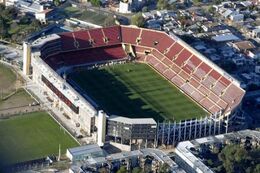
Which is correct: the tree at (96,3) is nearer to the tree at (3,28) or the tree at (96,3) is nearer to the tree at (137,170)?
the tree at (3,28)

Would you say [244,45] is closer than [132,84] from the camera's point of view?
No

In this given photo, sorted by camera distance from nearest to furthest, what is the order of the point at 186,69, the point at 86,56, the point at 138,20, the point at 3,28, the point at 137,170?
1. the point at 137,170
2. the point at 186,69
3. the point at 86,56
4. the point at 3,28
5. the point at 138,20

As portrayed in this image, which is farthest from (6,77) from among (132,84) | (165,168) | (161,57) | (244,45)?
(244,45)

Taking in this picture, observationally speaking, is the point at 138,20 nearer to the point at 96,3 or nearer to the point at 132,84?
the point at 96,3

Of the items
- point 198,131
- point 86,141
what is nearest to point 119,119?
point 86,141

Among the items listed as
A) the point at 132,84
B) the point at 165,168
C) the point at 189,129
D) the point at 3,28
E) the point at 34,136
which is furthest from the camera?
the point at 3,28

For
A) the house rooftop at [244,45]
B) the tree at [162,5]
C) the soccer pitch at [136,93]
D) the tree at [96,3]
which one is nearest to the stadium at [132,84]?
the soccer pitch at [136,93]
